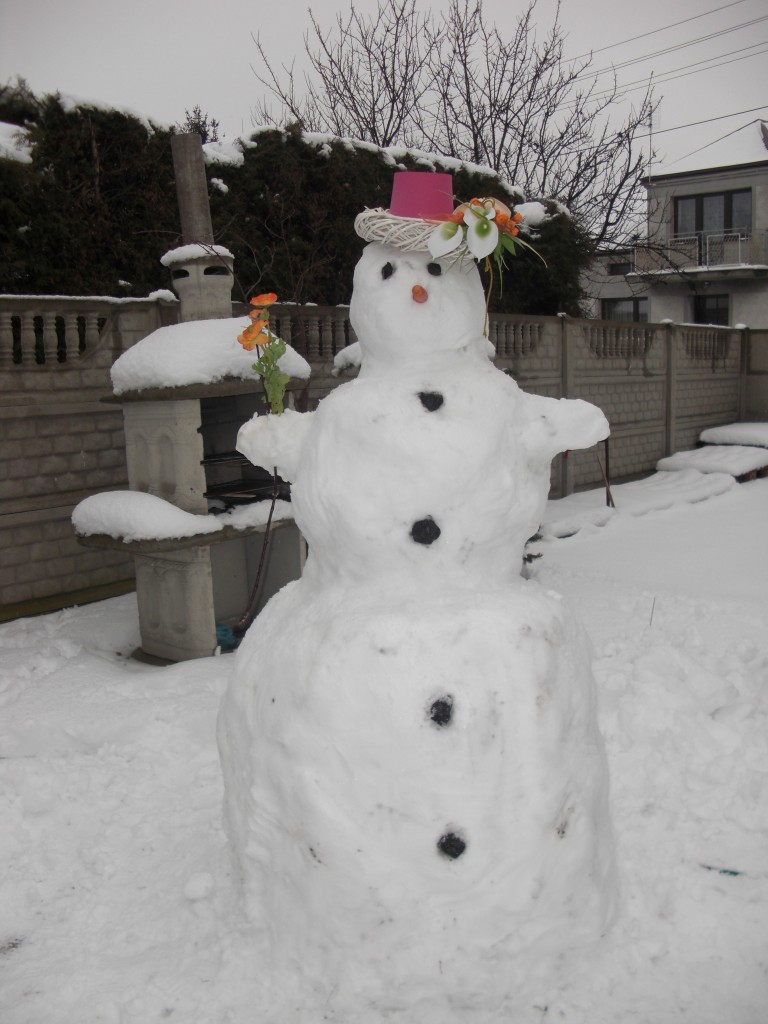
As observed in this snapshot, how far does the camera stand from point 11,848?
3.37m

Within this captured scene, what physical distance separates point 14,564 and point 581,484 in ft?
25.1

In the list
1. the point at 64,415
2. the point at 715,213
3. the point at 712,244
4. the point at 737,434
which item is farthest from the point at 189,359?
the point at 715,213

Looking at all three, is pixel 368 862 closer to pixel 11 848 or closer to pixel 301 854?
pixel 301 854

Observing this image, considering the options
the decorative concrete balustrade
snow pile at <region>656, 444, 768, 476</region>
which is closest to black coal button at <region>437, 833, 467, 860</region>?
the decorative concrete balustrade

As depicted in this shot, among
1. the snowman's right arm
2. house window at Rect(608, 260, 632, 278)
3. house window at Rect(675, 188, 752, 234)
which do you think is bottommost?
the snowman's right arm

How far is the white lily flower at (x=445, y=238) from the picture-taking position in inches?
98.7

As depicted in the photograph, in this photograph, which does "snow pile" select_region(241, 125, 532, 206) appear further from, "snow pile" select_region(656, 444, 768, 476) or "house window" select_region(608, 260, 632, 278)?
"house window" select_region(608, 260, 632, 278)

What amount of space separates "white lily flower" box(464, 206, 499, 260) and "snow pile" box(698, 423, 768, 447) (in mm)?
12443

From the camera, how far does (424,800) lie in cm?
230

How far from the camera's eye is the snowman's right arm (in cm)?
281

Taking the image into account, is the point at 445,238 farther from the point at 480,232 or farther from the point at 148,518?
the point at 148,518

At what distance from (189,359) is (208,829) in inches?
106

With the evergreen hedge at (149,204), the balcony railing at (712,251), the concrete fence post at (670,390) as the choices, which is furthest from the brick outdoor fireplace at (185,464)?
the balcony railing at (712,251)

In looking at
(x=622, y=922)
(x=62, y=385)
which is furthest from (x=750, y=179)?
(x=622, y=922)
